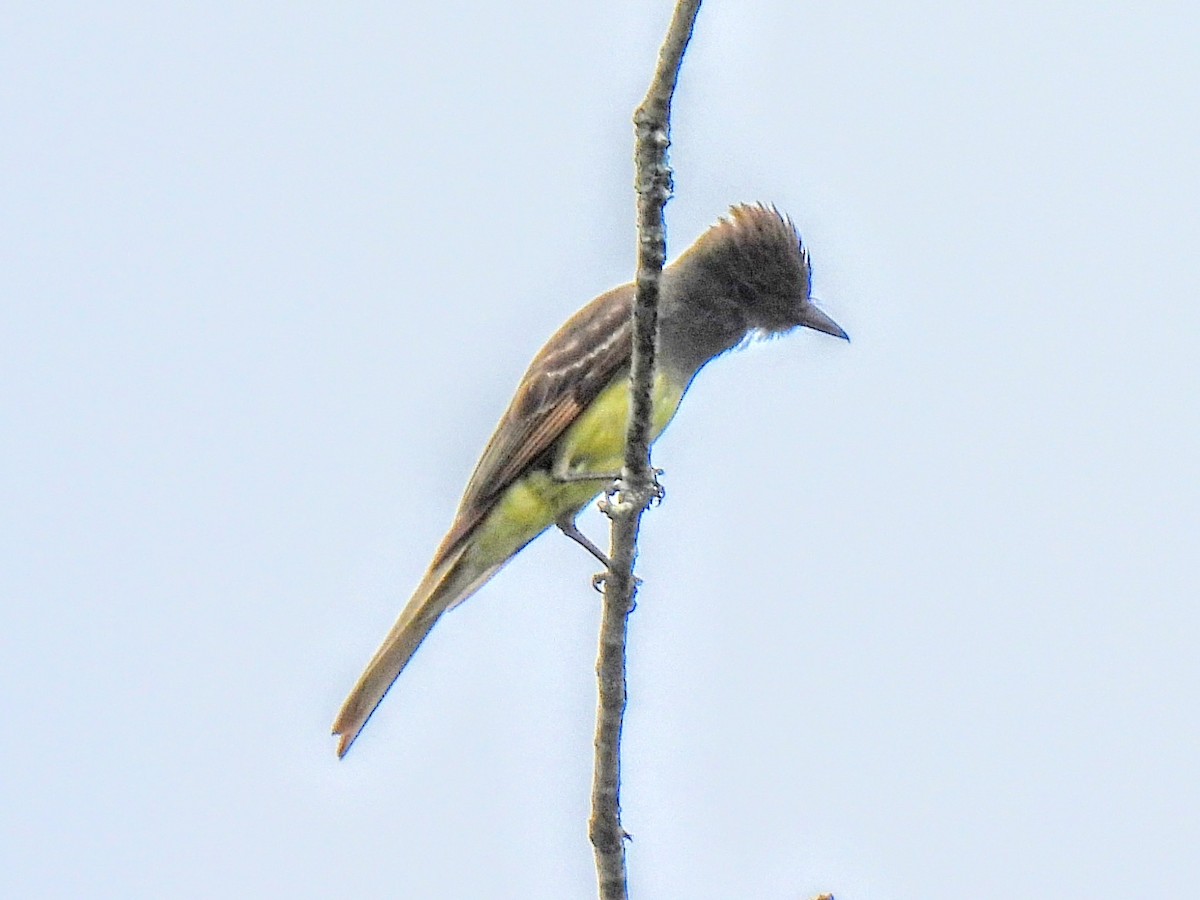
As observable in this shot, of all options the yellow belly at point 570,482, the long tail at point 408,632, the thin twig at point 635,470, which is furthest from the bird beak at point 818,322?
the thin twig at point 635,470

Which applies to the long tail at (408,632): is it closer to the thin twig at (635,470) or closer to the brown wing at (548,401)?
the brown wing at (548,401)

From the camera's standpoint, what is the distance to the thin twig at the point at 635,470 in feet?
15.3

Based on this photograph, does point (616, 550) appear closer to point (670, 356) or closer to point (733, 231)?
point (670, 356)

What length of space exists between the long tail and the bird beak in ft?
6.45

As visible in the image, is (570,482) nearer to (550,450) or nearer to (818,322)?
(550,450)

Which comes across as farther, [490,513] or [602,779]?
[490,513]

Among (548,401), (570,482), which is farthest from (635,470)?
(548,401)

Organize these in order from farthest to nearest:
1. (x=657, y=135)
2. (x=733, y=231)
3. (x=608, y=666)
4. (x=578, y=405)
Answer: (x=733, y=231) < (x=578, y=405) < (x=608, y=666) < (x=657, y=135)

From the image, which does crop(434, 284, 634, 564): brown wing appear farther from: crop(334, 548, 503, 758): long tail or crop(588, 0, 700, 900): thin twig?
crop(588, 0, 700, 900): thin twig

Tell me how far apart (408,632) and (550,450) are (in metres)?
0.99

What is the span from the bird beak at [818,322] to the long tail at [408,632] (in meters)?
1.97

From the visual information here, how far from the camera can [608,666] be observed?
555 cm

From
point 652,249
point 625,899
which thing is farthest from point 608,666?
point 652,249

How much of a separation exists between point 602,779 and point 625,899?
37cm
